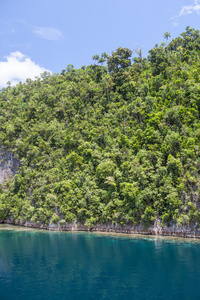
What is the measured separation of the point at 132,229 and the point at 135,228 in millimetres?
647

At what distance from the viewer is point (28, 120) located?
75.4m

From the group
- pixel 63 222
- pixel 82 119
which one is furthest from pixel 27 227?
pixel 82 119

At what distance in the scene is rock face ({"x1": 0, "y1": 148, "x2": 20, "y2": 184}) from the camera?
7062cm

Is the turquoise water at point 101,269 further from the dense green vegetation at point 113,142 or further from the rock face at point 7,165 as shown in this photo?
the rock face at point 7,165

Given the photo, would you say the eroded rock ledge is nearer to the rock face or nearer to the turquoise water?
the turquoise water

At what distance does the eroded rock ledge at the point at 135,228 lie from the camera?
124 feet

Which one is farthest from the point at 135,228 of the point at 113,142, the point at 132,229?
the point at 113,142

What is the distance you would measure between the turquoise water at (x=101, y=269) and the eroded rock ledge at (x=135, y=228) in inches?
109

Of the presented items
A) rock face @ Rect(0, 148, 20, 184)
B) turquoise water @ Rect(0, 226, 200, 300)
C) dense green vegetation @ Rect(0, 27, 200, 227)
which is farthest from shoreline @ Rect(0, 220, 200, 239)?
rock face @ Rect(0, 148, 20, 184)

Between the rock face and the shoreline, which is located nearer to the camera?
the shoreline

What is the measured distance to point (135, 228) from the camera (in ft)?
143

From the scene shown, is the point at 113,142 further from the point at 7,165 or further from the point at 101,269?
the point at 7,165

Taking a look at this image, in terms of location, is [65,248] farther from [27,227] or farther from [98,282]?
[27,227]

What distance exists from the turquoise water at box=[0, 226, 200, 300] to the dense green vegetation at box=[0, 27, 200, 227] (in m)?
7.64
